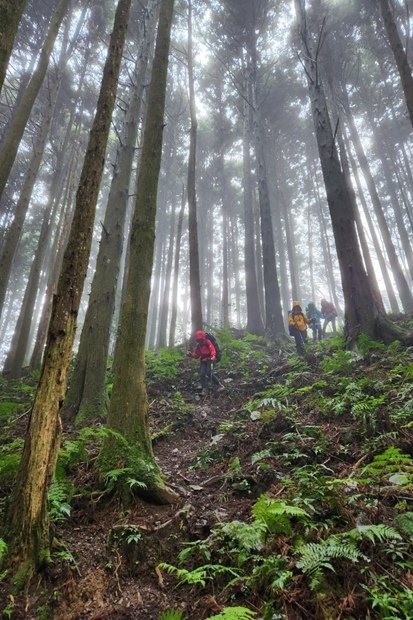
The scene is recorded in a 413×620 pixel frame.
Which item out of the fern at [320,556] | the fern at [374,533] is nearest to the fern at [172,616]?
the fern at [320,556]

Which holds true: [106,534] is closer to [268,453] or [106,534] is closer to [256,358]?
[268,453]

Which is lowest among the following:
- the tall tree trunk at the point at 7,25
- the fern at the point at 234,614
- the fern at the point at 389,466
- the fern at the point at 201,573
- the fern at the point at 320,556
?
the fern at the point at 234,614

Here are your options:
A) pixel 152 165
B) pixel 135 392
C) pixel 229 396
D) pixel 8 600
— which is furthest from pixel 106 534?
pixel 229 396

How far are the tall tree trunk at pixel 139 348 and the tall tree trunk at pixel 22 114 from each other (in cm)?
322

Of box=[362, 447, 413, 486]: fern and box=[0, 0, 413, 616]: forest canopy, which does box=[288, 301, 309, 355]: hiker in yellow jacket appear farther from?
box=[362, 447, 413, 486]: fern

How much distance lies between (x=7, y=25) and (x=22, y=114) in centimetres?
430

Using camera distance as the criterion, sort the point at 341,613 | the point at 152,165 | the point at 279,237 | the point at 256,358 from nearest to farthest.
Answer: the point at 341,613
the point at 152,165
the point at 256,358
the point at 279,237

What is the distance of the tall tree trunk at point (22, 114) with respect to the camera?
23.2 feet

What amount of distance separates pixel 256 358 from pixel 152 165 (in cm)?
779

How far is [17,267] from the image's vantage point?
26031mm

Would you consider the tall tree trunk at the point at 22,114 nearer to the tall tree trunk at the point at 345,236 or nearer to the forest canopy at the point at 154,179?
the forest canopy at the point at 154,179

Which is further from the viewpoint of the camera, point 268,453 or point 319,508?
point 268,453

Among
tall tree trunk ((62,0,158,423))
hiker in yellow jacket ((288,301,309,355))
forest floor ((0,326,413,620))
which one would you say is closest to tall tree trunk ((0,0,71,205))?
tall tree trunk ((62,0,158,423))

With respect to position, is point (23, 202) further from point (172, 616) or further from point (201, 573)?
point (172, 616)
